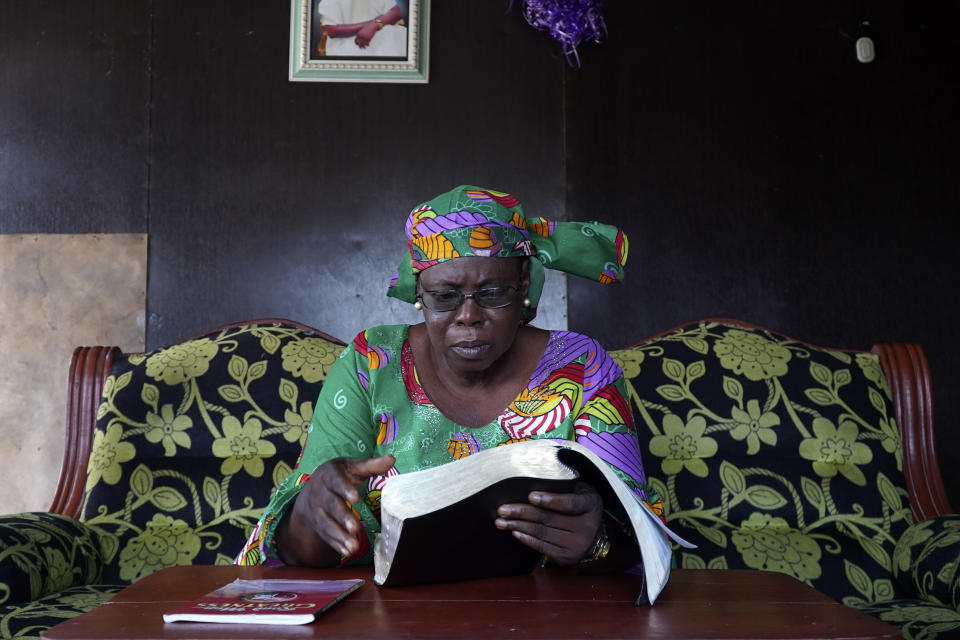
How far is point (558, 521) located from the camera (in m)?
1.33

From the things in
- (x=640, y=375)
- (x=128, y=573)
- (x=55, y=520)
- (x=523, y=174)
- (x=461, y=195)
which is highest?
(x=523, y=174)

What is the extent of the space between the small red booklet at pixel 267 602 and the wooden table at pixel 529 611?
12 mm

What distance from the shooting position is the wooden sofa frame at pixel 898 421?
2.45 metres

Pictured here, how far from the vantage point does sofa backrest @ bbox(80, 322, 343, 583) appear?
236cm

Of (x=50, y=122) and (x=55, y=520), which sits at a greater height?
(x=50, y=122)

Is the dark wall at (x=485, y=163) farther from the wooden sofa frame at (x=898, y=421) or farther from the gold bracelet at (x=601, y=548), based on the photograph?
the gold bracelet at (x=601, y=548)

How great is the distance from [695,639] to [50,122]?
3.61 m

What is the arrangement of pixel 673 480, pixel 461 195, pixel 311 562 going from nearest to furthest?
pixel 311 562
pixel 461 195
pixel 673 480

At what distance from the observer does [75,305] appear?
3.67m

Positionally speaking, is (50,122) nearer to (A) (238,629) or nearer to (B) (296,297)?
(B) (296,297)

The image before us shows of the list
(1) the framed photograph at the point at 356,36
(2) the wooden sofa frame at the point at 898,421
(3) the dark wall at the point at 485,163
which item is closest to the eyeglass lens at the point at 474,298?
(2) the wooden sofa frame at the point at 898,421

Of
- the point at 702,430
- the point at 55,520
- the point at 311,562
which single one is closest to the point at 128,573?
the point at 55,520

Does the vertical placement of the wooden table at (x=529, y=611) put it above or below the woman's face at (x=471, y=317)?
below

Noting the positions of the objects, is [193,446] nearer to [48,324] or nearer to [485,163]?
[48,324]
